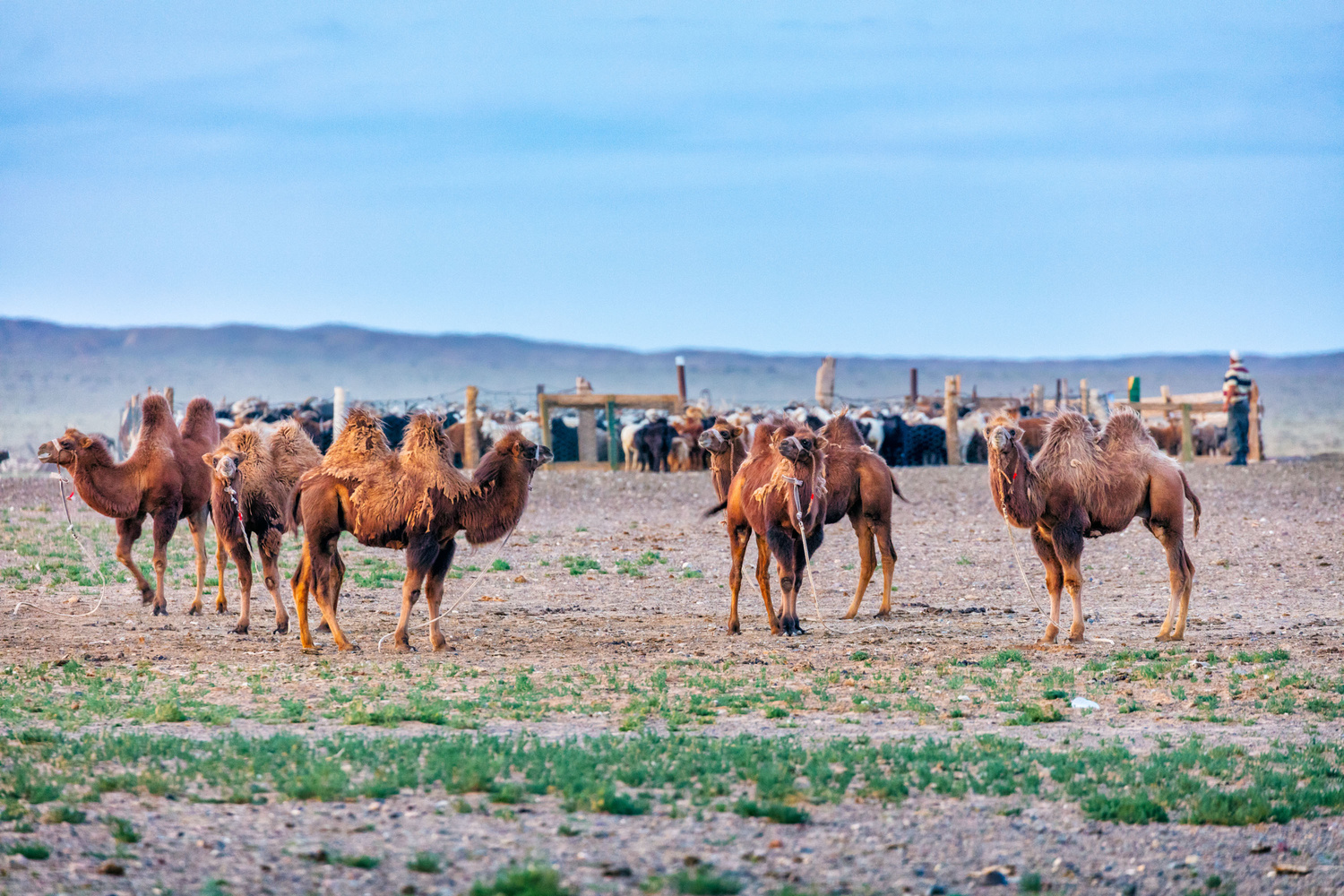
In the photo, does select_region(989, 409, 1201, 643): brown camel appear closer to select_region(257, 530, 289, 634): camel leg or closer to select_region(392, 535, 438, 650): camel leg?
select_region(392, 535, 438, 650): camel leg

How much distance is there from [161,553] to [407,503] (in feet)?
12.7

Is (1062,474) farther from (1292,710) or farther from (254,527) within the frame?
(254,527)

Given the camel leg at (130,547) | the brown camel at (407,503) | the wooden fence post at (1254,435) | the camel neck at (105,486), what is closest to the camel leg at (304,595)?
the brown camel at (407,503)

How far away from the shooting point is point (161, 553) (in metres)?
14.2

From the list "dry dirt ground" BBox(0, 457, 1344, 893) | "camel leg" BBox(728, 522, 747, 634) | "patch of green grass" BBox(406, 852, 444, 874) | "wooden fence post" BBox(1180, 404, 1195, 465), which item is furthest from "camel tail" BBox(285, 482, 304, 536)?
"wooden fence post" BBox(1180, 404, 1195, 465)

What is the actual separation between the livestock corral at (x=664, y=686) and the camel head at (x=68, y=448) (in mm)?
39

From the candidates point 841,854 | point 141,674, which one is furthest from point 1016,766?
point 141,674

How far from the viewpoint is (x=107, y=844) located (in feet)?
20.1

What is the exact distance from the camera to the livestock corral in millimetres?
6262

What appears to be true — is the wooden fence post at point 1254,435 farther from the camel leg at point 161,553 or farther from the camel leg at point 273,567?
the camel leg at point 273,567

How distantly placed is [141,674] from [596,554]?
29.9 feet

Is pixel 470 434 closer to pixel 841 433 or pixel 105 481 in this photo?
pixel 105 481

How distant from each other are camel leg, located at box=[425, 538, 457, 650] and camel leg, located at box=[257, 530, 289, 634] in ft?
5.13

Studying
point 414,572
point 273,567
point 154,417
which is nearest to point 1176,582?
point 414,572
